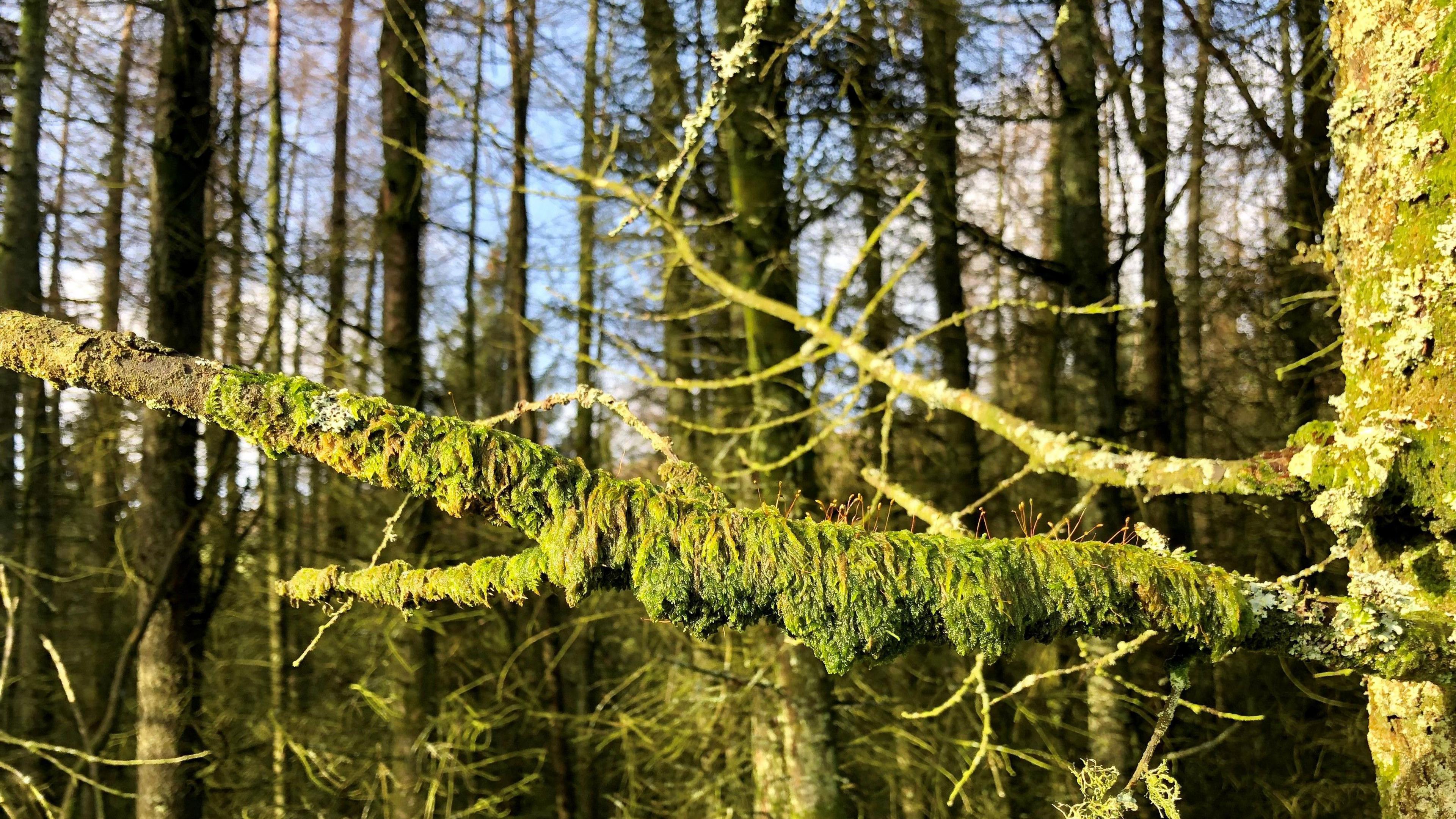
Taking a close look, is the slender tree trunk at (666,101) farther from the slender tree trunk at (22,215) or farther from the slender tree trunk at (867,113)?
the slender tree trunk at (22,215)

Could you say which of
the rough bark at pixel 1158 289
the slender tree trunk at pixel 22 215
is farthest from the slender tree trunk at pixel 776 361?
the slender tree trunk at pixel 22 215

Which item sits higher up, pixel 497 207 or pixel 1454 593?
pixel 497 207

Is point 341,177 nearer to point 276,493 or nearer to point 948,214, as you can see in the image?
point 276,493

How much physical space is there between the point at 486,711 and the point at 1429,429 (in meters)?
5.86

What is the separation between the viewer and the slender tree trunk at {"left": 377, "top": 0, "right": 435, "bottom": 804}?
5.25 metres

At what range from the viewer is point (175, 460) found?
3.82m

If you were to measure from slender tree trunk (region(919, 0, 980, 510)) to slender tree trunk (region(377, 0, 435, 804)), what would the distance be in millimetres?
3276

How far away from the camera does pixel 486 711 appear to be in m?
5.97

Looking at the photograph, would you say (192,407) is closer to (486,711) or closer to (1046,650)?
(1046,650)

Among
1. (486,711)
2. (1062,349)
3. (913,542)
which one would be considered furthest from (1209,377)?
(913,542)

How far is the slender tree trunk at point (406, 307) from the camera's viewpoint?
5250mm

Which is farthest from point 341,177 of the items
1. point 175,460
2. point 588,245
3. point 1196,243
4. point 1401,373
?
point 1401,373

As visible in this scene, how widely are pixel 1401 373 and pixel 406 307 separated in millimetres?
5424

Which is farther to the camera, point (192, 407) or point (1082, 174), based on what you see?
point (1082, 174)
